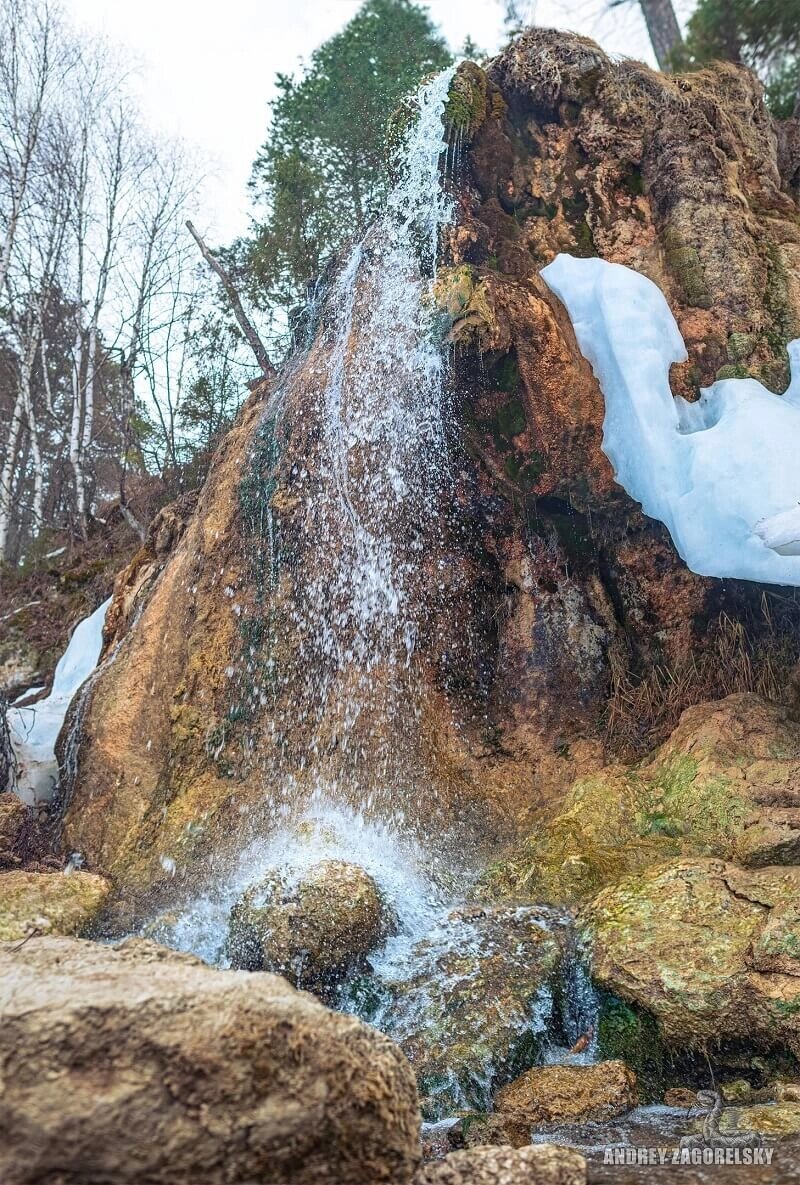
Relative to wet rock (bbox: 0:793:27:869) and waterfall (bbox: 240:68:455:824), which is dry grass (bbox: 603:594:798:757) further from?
wet rock (bbox: 0:793:27:869)

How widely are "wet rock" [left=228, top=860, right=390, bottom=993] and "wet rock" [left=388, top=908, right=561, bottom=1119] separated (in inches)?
11.7

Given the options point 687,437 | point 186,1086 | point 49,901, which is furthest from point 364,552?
point 186,1086

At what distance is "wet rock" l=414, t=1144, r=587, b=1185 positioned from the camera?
7.23 ft

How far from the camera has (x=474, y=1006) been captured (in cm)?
398

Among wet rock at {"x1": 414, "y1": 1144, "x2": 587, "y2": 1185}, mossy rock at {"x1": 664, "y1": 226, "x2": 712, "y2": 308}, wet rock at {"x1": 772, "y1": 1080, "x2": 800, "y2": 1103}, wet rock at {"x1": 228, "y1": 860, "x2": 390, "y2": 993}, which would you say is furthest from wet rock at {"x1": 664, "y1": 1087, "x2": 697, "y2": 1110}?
mossy rock at {"x1": 664, "y1": 226, "x2": 712, "y2": 308}

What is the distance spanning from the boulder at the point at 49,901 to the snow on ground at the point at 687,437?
14.1 feet

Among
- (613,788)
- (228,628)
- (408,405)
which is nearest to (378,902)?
(613,788)

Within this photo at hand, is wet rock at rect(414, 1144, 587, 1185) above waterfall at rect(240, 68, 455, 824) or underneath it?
underneath

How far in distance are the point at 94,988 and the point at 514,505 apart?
5194 millimetres

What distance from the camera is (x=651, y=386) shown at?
5.96 m

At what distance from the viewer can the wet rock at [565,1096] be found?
10.8 feet

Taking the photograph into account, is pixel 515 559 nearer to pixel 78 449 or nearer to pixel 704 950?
pixel 704 950

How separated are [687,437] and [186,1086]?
4.99 metres

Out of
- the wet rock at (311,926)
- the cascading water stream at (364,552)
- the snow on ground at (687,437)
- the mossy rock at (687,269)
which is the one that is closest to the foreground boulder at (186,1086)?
the wet rock at (311,926)
